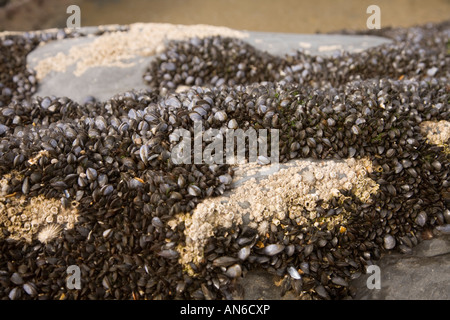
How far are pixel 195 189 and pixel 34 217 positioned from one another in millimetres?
1212

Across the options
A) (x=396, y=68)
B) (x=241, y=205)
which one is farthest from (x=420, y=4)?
(x=241, y=205)

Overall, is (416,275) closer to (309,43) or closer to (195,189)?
(195,189)

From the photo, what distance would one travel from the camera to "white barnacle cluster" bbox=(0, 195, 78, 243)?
2.74 m

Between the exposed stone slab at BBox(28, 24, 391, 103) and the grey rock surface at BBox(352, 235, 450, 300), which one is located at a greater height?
the exposed stone slab at BBox(28, 24, 391, 103)

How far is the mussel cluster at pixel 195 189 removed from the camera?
2637 millimetres

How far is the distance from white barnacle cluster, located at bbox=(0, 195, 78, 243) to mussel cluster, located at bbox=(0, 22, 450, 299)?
2 cm

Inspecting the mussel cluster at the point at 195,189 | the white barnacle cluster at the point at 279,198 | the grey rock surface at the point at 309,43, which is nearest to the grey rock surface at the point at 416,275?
the mussel cluster at the point at 195,189

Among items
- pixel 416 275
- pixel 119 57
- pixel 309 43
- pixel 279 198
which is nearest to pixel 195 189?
pixel 279 198

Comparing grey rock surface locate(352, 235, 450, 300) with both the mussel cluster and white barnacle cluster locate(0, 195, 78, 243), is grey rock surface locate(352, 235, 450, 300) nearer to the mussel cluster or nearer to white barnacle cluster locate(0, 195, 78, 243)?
the mussel cluster

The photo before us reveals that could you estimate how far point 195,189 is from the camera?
2758mm

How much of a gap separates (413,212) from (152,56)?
3.60m

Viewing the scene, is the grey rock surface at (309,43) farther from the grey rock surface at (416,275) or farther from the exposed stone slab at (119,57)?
the grey rock surface at (416,275)

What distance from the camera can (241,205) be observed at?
2.81m

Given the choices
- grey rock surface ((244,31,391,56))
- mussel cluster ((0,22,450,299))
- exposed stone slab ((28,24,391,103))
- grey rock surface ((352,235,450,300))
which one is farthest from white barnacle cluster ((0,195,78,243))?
grey rock surface ((244,31,391,56))
